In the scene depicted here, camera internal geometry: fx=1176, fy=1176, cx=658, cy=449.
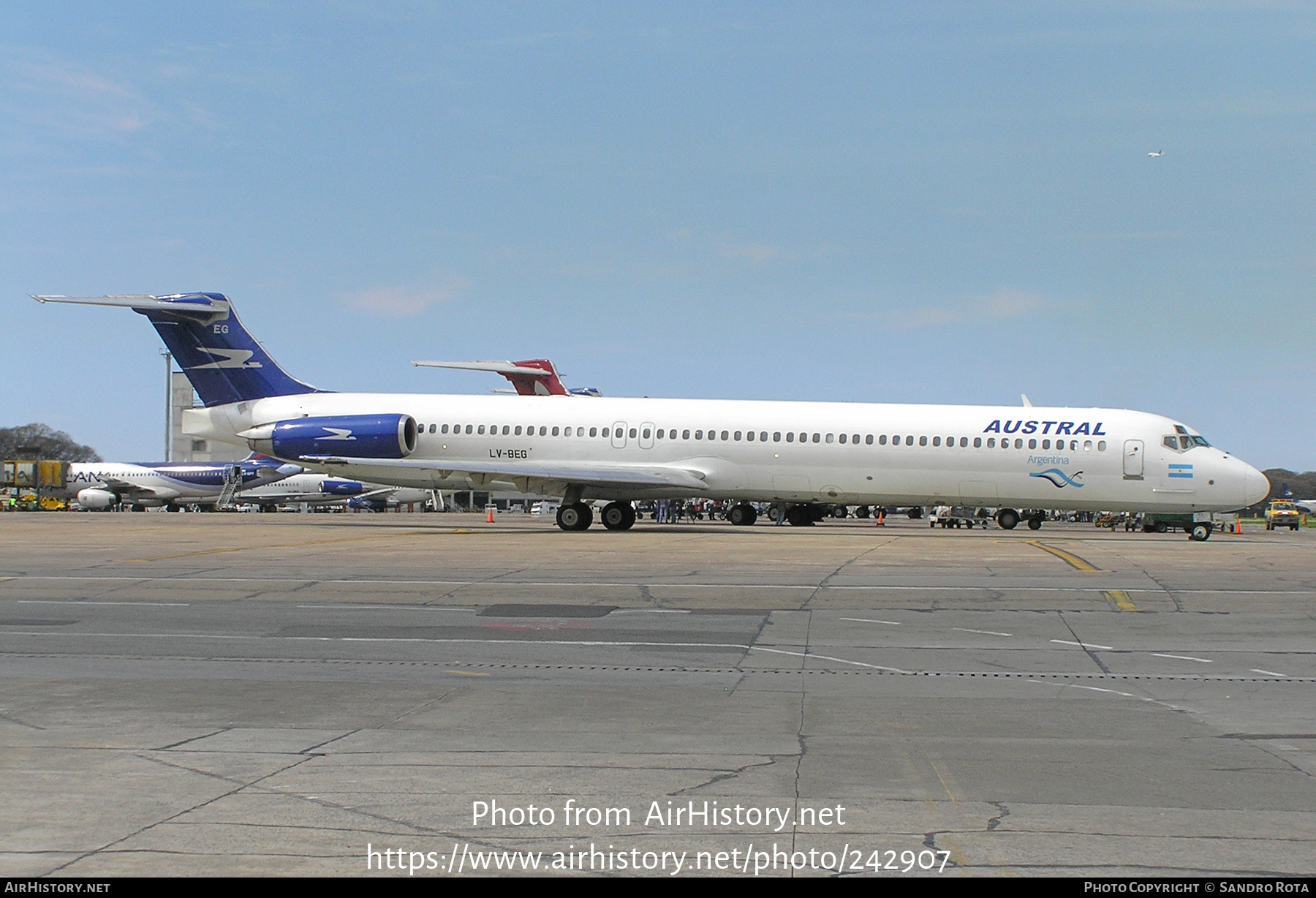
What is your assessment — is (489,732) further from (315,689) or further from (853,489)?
(853,489)

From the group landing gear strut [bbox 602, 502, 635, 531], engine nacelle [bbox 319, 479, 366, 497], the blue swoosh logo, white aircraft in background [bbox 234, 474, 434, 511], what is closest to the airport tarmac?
the blue swoosh logo

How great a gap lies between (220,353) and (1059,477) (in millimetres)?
25755

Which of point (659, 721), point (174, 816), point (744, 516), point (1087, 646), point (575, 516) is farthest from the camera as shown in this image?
point (744, 516)

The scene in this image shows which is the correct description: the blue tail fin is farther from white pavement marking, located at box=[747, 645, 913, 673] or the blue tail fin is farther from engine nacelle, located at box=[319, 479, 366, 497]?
engine nacelle, located at box=[319, 479, 366, 497]

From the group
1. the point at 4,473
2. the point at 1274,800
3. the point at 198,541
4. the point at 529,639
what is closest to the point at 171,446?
the point at 4,473

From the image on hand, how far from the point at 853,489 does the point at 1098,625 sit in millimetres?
19610

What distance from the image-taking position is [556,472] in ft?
107

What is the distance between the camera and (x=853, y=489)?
→ 32.8 meters

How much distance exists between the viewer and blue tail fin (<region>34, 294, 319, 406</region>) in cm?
3744

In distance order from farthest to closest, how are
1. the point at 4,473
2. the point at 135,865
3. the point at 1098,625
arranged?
the point at 4,473 < the point at 1098,625 < the point at 135,865

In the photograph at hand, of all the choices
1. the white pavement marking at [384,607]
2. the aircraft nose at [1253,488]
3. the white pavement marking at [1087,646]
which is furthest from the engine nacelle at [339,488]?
the white pavement marking at [1087,646]

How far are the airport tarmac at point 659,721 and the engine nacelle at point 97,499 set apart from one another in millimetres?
70953

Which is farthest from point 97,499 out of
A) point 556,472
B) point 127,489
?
point 556,472

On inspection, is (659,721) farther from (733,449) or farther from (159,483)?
(159,483)
